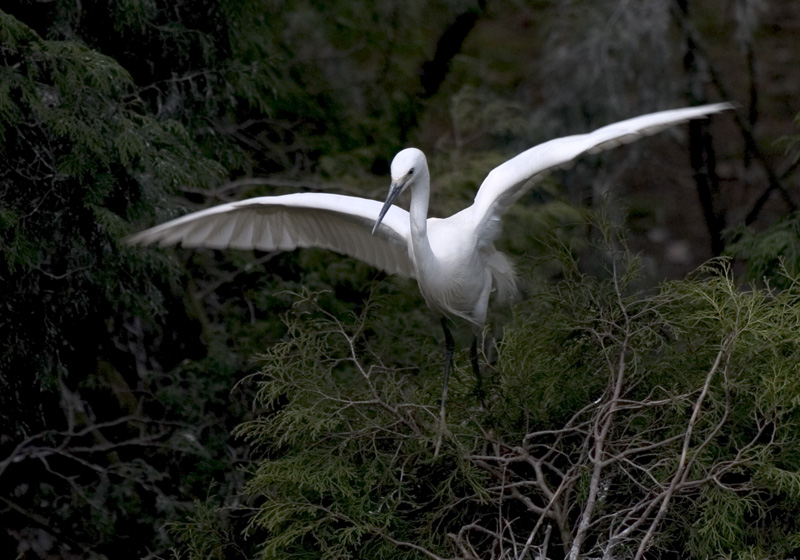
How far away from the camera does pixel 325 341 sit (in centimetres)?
286

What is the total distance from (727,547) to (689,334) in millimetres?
591

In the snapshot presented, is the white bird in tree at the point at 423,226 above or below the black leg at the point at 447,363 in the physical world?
above

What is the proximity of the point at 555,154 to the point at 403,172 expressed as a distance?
43cm

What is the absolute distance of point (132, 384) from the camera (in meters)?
4.44

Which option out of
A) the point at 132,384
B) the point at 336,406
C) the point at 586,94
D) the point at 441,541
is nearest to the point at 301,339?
the point at 336,406

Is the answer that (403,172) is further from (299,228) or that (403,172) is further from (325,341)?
(299,228)

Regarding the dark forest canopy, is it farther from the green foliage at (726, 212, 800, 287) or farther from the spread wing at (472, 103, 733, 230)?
the spread wing at (472, 103, 733, 230)

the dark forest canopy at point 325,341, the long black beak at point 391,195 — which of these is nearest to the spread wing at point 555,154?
the dark forest canopy at point 325,341

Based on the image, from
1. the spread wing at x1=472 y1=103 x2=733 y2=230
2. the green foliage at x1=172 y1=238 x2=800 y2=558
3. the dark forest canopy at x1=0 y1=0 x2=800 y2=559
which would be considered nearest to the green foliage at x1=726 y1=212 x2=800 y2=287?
the dark forest canopy at x1=0 y1=0 x2=800 y2=559

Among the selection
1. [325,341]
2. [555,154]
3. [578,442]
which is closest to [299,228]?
[325,341]

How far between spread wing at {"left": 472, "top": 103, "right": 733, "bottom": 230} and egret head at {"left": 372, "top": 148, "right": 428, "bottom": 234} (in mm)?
230

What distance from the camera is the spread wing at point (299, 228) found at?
308 cm

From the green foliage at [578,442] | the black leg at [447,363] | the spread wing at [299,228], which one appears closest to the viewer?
the green foliage at [578,442]

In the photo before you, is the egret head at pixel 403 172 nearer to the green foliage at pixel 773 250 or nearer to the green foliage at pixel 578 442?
the green foliage at pixel 578 442
